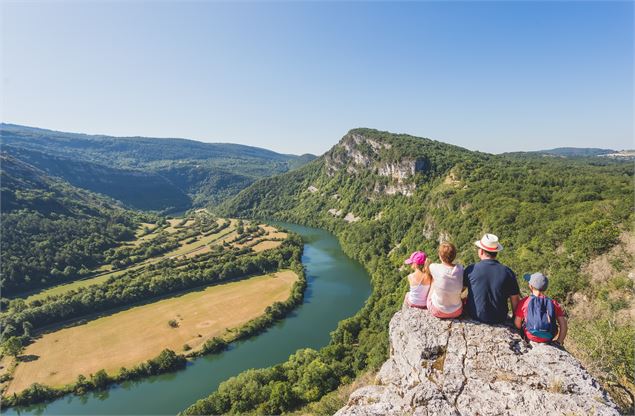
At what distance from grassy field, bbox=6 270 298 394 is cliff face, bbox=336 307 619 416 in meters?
47.8

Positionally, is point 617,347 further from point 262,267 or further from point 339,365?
point 262,267

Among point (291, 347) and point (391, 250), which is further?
point (391, 250)

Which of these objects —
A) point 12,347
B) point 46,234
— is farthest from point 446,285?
point 46,234

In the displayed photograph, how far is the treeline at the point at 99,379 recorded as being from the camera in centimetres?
3947

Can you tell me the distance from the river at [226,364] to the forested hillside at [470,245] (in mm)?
5283

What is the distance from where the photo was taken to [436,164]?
4656 inches

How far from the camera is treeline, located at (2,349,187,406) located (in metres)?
39.5

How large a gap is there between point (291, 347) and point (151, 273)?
46797 millimetres

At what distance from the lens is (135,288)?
66812 millimetres

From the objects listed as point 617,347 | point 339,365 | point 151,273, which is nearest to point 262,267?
point 151,273

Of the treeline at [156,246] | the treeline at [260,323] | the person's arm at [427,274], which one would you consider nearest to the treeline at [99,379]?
the treeline at [260,323]

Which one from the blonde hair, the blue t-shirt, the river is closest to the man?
the blue t-shirt

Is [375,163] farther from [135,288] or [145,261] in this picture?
[135,288]

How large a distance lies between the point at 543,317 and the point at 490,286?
127 cm
